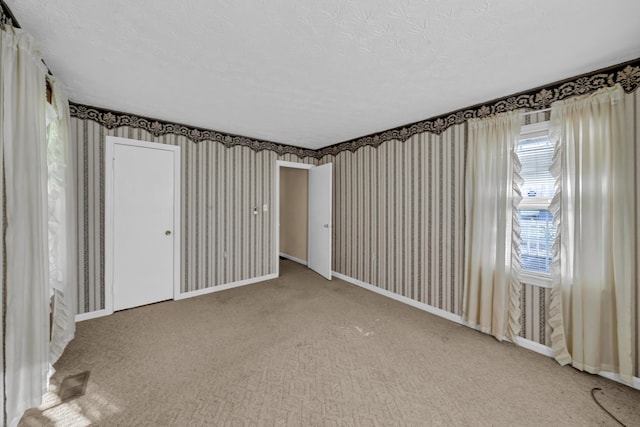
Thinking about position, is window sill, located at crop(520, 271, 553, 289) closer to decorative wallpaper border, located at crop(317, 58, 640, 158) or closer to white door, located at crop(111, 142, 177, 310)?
decorative wallpaper border, located at crop(317, 58, 640, 158)

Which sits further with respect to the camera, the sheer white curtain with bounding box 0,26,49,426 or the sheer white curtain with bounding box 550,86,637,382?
the sheer white curtain with bounding box 550,86,637,382

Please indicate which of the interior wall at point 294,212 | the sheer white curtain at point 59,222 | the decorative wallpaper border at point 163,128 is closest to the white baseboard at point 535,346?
the interior wall at point 294,212

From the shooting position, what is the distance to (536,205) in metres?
2.30

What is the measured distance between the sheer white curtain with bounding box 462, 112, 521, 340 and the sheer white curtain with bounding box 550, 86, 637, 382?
290 mm

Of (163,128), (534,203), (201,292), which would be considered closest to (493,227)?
(534,203)

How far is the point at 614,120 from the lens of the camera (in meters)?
1.86

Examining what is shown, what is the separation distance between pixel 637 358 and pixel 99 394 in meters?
3.85

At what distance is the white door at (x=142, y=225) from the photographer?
2977 millimetres

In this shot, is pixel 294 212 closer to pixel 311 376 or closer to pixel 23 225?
pixel 311 376

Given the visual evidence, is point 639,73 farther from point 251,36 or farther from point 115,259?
point 115,259

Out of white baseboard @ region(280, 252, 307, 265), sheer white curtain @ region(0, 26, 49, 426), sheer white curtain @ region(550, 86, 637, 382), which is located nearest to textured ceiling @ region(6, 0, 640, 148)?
sheer white curtain @ region(0, 26, 49, 426)

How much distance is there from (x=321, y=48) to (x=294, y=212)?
14.0ft

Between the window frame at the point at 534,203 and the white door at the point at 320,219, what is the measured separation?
250 centimetres

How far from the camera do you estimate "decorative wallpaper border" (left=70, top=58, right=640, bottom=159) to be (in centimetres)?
191
